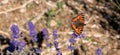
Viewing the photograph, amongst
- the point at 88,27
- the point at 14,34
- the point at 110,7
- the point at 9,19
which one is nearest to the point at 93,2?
the point at 110,7

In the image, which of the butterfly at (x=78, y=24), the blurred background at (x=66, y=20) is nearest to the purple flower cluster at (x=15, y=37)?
the butterfly at (x=78, y=24)

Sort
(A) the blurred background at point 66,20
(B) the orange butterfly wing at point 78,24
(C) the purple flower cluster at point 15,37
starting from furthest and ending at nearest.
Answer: (A) the blurred background at point 66,20 < (B) the orange butterfly wing at point 78,24 < (C) the purple flower cluster at point 15,37

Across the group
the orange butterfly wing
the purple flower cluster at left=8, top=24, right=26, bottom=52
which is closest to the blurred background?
the orange butterfly wing

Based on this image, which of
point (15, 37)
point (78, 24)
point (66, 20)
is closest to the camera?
point (15, 37)

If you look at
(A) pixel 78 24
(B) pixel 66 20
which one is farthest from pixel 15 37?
(B) pixel 66 20

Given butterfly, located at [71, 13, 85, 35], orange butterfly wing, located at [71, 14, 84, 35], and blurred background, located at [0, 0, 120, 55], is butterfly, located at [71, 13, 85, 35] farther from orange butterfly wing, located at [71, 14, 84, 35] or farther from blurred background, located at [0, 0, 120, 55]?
blurred background, located at [0, 0, 120, 55]

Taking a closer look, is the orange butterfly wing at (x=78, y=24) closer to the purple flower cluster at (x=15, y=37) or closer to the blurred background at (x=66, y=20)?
the purple flower cluster at (x=15, y=37)

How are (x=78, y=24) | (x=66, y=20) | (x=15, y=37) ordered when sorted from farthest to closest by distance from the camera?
(x=66, y=20) < (x=78, y=24) < (x=15, y=37)

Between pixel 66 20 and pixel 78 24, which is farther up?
pixel 78 24

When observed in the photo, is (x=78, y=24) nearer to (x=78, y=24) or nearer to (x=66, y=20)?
(x=78, y=24)
